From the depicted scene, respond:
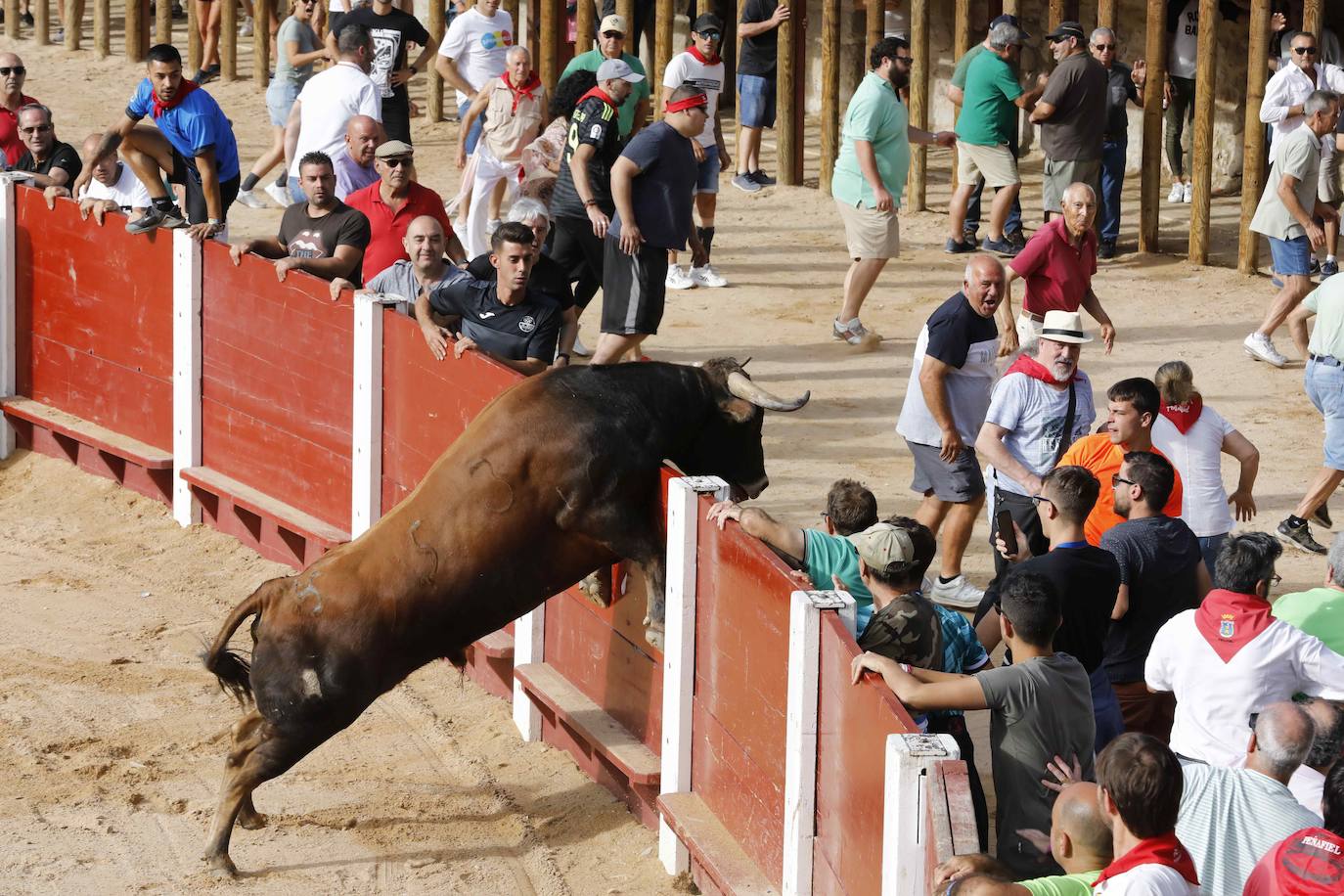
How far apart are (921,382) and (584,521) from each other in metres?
2.02

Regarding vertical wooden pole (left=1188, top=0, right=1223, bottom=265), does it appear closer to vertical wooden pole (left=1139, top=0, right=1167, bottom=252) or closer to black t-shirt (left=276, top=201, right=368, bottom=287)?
vertical wooden pole (left=1139, top=0, right=1167, bottom=252)

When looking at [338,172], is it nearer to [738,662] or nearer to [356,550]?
[356,550]

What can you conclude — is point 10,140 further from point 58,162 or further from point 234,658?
point 234,658

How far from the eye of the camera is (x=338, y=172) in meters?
10.8

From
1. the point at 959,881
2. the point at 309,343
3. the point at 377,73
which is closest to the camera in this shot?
the point at 959,881

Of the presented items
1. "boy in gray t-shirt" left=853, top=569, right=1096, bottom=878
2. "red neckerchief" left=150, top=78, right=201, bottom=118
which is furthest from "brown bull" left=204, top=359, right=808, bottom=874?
"red neckerchief" left=150, top=78, right=201, bottom=118

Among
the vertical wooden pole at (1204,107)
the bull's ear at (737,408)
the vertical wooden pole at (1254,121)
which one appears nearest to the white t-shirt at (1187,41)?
the vertical wooden pole at (1204,107)

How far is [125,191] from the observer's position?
11.1 m

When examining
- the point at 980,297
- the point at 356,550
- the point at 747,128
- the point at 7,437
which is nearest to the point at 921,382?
the point at 980,297

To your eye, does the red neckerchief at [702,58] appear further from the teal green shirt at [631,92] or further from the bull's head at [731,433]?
the bull's head at [731,433]

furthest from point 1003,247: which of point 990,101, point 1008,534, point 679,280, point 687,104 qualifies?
point 1008,534

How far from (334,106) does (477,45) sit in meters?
3.15

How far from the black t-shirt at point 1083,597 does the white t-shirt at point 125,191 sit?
6.91 meters

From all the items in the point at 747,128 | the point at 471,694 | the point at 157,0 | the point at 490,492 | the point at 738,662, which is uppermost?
the point at 157,0
